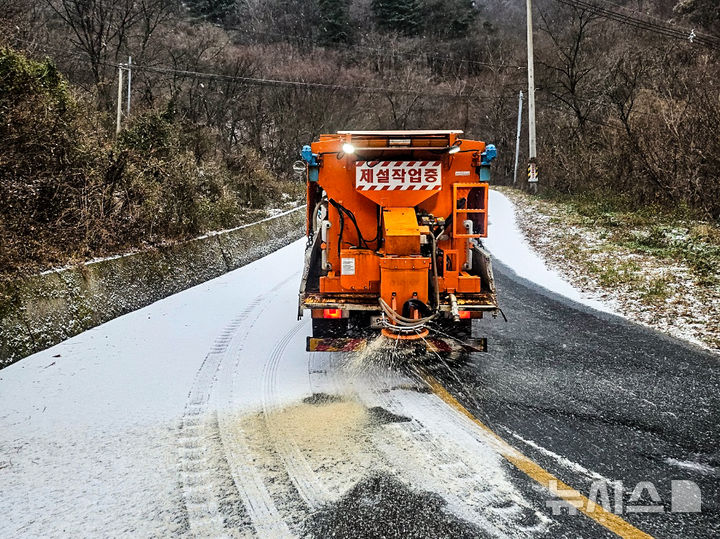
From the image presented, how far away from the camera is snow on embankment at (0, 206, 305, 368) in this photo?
496cm

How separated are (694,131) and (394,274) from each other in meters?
13.8

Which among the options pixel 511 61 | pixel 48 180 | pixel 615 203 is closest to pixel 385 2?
pixel 511 61

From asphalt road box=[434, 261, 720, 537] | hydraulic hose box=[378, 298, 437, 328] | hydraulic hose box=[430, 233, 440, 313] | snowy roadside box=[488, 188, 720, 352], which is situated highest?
hydraulic hose box=[430, 233, 440, 313]

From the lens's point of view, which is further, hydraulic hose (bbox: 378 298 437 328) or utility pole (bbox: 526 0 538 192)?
utility pole (bbox: 526 0 538 192)

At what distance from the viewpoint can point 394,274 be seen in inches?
185

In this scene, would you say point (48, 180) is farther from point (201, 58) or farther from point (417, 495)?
point (201, 58)

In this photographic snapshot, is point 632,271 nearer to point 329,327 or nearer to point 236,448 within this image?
point 329,327

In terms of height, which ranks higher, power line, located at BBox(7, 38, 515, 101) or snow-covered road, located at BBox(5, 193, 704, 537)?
power line, located at BBox(7, 38, 515, 101)

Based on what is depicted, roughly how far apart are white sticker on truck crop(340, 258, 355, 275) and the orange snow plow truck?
11 millimetres

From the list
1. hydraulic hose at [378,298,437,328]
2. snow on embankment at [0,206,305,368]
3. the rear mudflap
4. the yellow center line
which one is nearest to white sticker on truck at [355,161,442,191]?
hydraulic hose at [378,298,437,328]

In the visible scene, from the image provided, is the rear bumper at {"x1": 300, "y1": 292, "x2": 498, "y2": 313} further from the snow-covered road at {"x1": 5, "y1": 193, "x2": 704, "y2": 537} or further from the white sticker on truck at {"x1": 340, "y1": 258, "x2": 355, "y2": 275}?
the snow-covered road at {"x1": 5, "y1": 193, "x2": 704, "y2": 537}

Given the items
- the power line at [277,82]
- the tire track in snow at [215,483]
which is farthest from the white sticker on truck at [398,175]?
the power line at [277,82]

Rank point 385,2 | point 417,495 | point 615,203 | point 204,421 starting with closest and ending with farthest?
point 417,495, point 204,421, point 615,203, point 385,2

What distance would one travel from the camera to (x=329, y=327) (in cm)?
525
